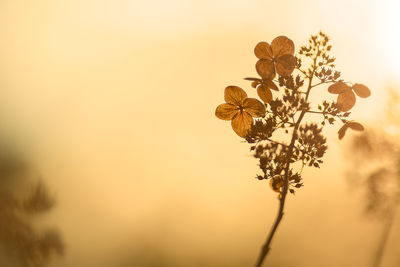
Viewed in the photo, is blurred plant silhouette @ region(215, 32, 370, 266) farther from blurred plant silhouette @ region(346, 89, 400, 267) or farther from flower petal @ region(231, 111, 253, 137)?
blurred plant silhouette @ region(346, 89, 400, 267)

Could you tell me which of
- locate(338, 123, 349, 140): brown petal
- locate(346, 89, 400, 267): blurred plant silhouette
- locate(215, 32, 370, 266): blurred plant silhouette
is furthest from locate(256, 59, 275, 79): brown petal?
locate(346, 89, 400, 267): blurred plant silhouette

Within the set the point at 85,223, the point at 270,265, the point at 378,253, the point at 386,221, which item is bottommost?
the point at 85,223

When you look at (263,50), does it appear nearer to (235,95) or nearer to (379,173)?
(235,95)

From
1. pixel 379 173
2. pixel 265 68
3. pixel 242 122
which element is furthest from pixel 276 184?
pixel 379 173

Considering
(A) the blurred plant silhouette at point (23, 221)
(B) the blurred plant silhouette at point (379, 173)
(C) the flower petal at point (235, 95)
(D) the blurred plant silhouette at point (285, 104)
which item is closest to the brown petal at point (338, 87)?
(D) the blurred plant silhouette at point (285, 104)

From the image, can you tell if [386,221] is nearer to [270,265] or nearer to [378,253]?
[378,253]

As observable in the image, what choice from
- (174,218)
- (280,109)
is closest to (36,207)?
(174,218)

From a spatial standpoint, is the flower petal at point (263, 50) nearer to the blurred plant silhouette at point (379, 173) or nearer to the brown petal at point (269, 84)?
the brown petal at point (269, 84)
